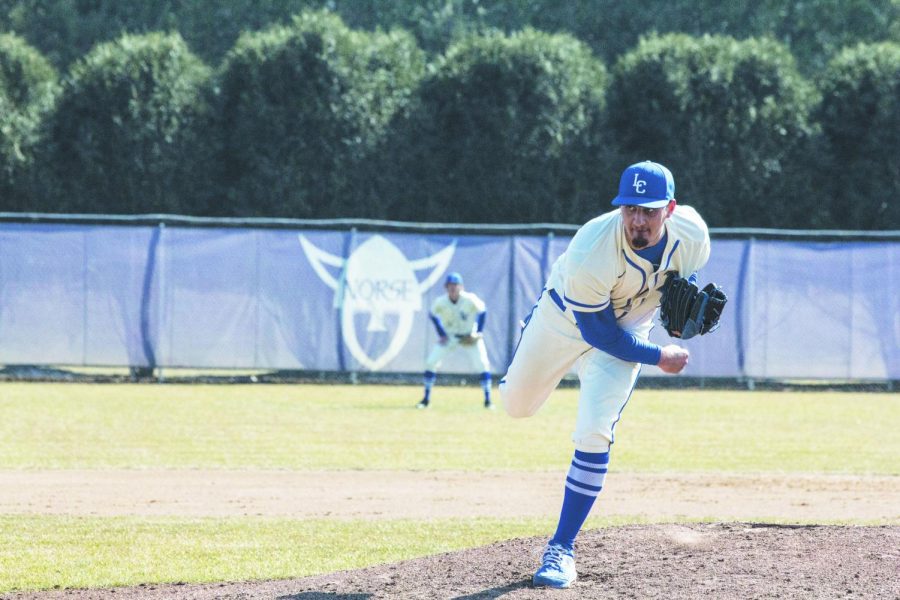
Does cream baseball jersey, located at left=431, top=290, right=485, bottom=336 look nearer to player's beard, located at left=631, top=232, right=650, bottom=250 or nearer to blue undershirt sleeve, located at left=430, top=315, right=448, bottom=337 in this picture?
blue undershirt sleeve, located at left=430, top=315, right=448, bottom=337

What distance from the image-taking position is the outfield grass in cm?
1130

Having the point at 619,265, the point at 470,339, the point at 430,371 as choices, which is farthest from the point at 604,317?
the point at 470,339

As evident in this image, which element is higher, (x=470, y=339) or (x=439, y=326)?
(x=439, y=326)

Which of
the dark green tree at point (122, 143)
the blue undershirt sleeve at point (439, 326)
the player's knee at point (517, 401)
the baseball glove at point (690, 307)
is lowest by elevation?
the player's knee at point (517, 401)

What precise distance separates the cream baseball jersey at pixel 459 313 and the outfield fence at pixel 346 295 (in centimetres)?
164

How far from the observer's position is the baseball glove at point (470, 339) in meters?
17.0

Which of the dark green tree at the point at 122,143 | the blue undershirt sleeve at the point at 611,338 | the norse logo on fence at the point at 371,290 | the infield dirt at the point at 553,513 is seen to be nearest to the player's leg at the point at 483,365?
the norse logo on fence at the point at 371,290

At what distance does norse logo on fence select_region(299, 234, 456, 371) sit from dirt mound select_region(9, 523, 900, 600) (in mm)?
12375

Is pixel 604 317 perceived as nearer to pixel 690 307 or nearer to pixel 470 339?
pixel 690 307

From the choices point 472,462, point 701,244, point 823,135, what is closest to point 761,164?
point 823,135

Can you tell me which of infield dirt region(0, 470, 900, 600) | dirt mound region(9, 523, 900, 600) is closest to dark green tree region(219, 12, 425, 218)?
infield dirt region(0, 470, 900, 600)

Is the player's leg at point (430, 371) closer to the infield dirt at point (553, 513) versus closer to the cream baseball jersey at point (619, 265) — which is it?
the infield dirt at point (553, 513)

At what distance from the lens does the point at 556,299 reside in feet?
21.2

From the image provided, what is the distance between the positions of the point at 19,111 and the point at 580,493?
19.2 m
